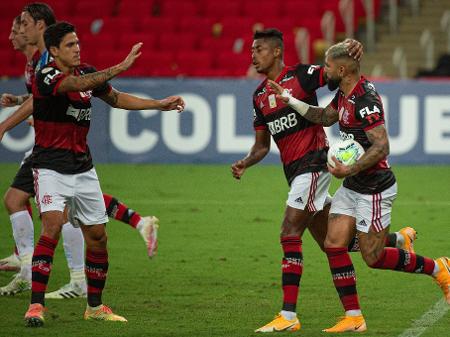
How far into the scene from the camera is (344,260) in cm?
780

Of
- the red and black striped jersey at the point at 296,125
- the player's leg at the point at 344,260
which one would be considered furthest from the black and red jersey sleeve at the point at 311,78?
the player's leg at the point at 344,260

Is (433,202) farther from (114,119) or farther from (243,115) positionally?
(114,119)

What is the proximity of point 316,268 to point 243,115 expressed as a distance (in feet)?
26.5

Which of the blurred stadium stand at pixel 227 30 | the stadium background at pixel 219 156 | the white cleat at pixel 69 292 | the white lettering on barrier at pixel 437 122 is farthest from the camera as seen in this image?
the blurred stadium stand at pixel 227 30

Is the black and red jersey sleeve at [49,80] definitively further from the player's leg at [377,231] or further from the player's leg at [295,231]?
the player's leg at [377,231]

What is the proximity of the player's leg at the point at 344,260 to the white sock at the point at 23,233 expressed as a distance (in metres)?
2.79

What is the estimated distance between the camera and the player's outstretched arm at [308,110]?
8.10 meters

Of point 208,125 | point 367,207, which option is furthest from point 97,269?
point 208,125

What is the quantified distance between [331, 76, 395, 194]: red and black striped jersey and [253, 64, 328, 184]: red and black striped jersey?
0.40 m

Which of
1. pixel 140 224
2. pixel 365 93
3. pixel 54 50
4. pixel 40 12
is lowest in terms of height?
pixel 140 224

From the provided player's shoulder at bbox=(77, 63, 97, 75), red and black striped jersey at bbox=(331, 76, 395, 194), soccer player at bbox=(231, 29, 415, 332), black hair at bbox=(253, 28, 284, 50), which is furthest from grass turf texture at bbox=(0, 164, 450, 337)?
black hair at bbox=(253, 28, 284, 50)

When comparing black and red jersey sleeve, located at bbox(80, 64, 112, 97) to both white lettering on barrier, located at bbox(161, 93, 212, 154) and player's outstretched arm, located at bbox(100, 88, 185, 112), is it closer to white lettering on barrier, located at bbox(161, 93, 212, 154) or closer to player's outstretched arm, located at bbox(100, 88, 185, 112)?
player's outstretched arm, located at bbox(100, 88, 185, 112)

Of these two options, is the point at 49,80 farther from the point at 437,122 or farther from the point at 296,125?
the point at 437,122

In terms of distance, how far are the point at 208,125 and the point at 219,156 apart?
0.55 m
